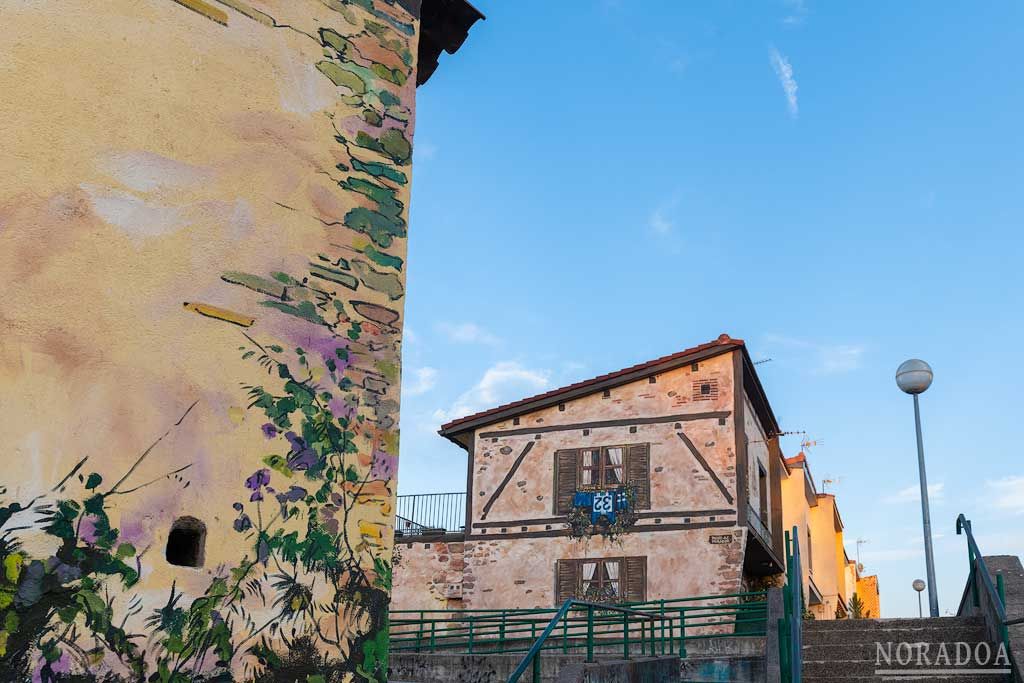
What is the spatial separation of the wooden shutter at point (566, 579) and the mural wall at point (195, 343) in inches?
499

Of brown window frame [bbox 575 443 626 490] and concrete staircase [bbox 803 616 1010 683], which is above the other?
brown window frame [bbox 575 443 626 490]

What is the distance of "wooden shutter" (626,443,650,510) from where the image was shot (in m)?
18.1

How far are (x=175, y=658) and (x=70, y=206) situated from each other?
2.45 metres

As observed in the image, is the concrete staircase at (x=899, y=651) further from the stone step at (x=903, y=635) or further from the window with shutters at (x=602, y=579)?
the window with shutters at (x=602, y=579)

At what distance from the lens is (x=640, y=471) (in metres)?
18.4

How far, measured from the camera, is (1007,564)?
9242 millimetres

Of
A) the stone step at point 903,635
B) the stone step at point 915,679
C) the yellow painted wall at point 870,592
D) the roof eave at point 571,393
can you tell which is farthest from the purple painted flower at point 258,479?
the yellow painted wall at point 870,592

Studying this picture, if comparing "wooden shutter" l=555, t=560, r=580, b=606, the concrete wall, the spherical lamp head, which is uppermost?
the spherical lamp head

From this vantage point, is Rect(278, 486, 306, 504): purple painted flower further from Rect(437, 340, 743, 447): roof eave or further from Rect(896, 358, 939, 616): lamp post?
Rect(437, 340, 743, 447): roof eave

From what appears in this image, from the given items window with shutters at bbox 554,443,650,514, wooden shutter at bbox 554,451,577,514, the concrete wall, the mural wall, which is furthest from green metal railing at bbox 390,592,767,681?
the mural wall

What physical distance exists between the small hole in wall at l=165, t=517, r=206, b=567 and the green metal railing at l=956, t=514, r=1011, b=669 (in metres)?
6.41

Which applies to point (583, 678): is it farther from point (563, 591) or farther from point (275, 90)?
point (563, 591)

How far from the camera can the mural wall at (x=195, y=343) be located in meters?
4.72

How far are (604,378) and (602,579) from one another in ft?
12.9
